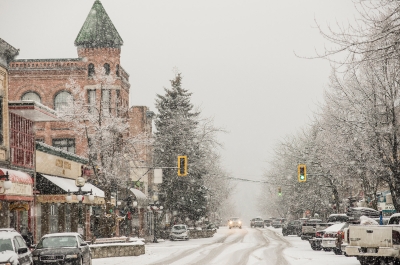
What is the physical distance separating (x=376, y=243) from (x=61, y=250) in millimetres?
10230

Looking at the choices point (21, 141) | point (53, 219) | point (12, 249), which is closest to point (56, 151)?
point (53, 219)

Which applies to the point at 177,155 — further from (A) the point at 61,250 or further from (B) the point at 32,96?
(A) the point at 61,250

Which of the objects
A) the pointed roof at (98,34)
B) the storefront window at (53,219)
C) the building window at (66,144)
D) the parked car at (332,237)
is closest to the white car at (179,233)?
the building window at (66,144)

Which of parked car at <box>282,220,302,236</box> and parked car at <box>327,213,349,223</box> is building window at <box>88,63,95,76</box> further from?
parked car at <box>327,213,349,223</box>

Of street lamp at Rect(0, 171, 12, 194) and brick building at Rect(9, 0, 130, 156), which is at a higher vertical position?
brick building at Rect(9, 0, 130, 156)

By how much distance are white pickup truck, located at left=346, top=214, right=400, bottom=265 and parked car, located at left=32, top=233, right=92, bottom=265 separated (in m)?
8.98

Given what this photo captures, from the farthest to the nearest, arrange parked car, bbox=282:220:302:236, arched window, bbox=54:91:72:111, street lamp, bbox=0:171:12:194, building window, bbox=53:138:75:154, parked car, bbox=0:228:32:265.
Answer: parked car, bbox=282:220:302:236, arched window, bbox=54:91:72:111, building window, bbox=53:138:75:154, street lamp, bbox=0:171:12:194, parked car, bbox=0:228:32:265

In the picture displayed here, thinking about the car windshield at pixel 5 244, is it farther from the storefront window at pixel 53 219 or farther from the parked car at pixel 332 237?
the storefront window at pixel 53 219

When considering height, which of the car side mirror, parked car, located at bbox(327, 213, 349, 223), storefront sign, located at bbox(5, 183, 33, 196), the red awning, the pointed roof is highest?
the pointed roof

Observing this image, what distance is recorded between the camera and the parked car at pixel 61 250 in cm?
2225

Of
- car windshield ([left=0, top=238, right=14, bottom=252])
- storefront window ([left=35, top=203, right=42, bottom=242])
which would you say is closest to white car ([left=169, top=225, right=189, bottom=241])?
storefront window ([left=35, top=203, right=42, bottom=242])

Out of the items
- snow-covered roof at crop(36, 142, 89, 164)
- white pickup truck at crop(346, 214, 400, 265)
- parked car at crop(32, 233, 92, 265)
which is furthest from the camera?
snow-covered roof at crop(36, 142, 89, 164)

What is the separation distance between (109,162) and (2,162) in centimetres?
1569

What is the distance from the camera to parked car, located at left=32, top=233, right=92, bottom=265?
22.2 m
